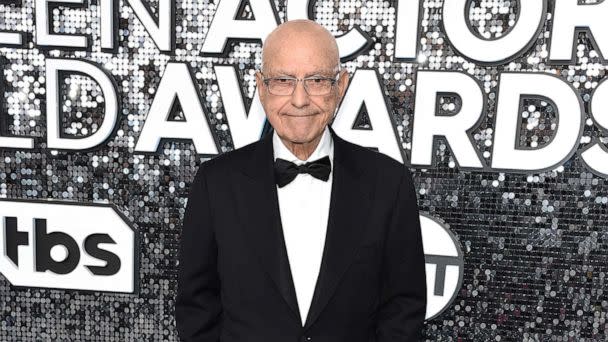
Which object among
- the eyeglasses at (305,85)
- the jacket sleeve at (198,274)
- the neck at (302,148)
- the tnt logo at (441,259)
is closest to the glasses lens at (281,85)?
the eyeglasses at (305,85)

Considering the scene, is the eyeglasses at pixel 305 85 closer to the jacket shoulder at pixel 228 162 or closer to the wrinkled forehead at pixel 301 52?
the wrinkled forehead at pixel 301 52

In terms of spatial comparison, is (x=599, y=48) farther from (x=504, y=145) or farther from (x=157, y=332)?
(x=157, y=332)

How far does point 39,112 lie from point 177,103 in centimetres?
62

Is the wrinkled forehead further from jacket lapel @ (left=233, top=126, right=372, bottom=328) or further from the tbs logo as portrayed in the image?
the tbs logo

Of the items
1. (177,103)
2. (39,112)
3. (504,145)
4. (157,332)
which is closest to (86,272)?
(157,332)

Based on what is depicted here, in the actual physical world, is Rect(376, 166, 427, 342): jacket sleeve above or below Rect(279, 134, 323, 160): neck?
below

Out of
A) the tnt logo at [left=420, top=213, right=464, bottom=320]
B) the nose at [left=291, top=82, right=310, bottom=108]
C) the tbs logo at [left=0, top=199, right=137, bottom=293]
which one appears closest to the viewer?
the nose at [left=291, top=82, right=310, bottom=108]

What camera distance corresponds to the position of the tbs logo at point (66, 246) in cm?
213

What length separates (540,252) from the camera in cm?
201

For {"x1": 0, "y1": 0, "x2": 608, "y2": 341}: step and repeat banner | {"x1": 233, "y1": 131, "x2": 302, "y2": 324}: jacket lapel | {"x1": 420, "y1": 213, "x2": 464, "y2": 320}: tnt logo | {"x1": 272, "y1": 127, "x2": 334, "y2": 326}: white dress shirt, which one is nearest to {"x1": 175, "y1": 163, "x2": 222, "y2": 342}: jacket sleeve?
{"x1": 233, "y1": 131, "x2": 302, "y2": 324}: jacket lapel

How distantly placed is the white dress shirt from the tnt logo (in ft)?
2.79

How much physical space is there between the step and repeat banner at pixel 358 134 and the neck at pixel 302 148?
69 cm

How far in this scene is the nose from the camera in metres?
1.11

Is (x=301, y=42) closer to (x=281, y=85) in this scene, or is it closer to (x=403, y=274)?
(x=281, y=85)
